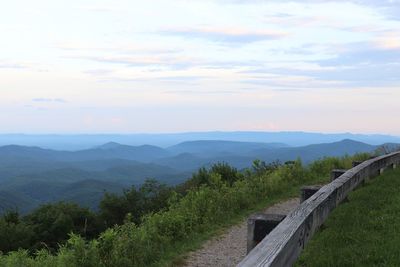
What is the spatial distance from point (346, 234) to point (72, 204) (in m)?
38.0

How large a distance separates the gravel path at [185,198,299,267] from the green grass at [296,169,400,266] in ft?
5.23

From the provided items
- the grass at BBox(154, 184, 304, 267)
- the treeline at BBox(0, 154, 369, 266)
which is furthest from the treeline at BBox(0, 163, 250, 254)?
the grass at BBox(154, 184, 304, 267)

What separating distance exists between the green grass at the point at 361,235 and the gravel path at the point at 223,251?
1.59 meters

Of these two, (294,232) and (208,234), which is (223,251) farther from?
(294,232)

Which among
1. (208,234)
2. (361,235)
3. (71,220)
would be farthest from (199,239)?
(71,220)

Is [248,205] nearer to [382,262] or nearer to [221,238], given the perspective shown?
[221,238]

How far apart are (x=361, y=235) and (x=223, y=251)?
2.52m

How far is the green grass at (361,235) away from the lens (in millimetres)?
5762

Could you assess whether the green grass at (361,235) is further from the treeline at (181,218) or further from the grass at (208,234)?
the treeline at (181,218)

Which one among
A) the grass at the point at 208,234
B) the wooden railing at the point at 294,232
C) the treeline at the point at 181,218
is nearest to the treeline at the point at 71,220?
the treeline at the point at 181,218

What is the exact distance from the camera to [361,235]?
6.87 m

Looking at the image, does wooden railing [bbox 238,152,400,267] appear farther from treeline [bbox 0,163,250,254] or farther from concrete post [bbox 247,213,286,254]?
treeline [bbox 0,163,250,254]

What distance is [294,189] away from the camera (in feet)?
48.2

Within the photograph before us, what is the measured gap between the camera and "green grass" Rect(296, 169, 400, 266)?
5762 millimetres
